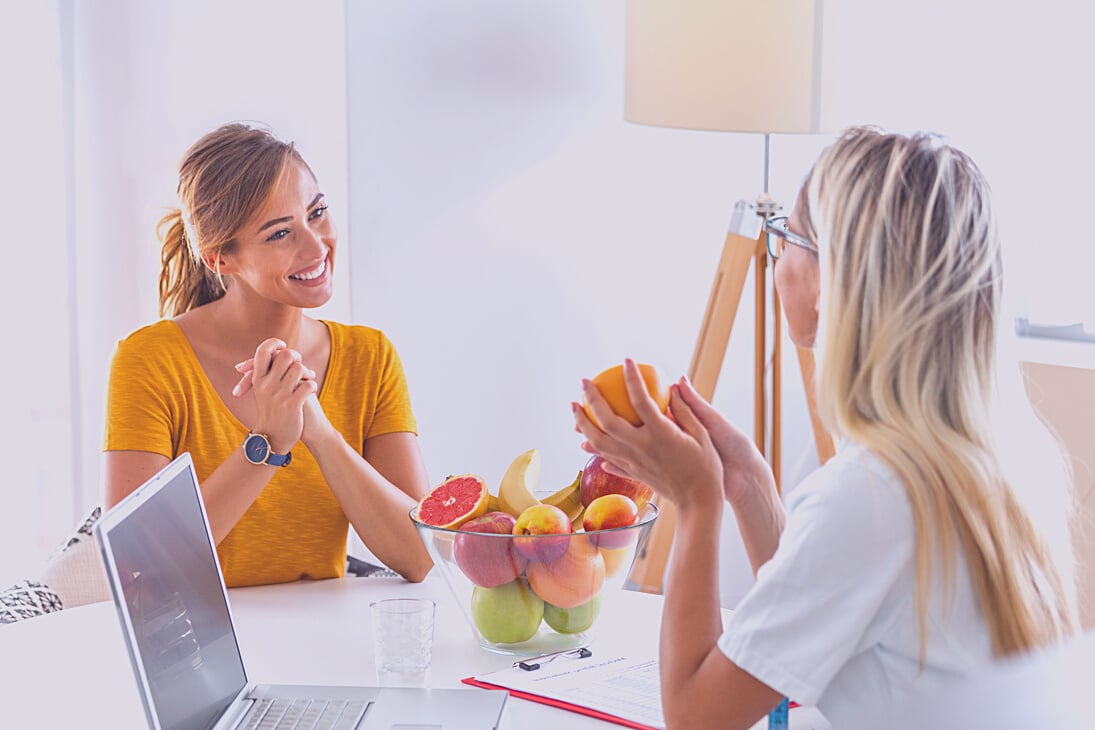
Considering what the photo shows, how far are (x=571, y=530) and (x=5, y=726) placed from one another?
59cm

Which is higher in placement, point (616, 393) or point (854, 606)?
point (616, 393)

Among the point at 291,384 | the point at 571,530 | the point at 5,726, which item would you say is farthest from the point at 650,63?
the point at 5,726

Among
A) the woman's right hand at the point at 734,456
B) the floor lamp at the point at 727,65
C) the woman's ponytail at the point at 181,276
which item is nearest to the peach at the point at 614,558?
the woman's right hand at the point at 734,456

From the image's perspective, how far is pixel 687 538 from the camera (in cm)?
112

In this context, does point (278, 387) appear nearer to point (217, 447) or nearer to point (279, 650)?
point (217, 447)

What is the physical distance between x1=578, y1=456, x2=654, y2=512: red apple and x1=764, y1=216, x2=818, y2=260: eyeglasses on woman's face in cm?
30

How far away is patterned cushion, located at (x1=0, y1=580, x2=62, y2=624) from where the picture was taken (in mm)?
1682

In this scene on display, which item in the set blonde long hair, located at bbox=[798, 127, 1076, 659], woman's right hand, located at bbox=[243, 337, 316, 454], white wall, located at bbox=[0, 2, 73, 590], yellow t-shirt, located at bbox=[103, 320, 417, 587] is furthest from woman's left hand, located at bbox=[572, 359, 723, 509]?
white wall, located at bbox=[0, 2, 73, 590]

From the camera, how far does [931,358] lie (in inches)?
39.8

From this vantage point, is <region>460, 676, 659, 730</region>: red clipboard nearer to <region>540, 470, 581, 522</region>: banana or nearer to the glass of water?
the glass of water

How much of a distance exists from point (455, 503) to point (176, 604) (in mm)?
355

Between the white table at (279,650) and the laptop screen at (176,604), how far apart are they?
0.37 feet

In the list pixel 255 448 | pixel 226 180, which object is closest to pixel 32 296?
pixel 226 180

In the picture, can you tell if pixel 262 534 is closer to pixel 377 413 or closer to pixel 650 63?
pixel 377 413
